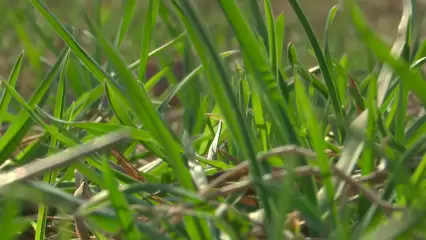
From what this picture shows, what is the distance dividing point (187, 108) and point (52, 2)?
1.65 meters

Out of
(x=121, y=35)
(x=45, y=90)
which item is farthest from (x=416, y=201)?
(x=121, y=35)

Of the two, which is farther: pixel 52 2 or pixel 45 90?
pixel 52 2

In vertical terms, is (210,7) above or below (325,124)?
below

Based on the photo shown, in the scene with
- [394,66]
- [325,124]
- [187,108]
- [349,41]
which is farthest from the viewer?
[349,41]

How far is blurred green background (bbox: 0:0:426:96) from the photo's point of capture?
5.02 feet

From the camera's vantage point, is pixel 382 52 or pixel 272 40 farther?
pixel 272 40

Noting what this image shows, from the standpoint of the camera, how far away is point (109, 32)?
1895 mm

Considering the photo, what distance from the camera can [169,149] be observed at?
1.82ft

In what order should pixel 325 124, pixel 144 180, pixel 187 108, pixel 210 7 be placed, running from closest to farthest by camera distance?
pixel 144 180
pixel 325 124
pixel 187 108
pixel 210 7

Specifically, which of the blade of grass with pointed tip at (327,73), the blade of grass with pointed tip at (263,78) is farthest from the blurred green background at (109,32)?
the blade of grass with pointed tip at (263,78)

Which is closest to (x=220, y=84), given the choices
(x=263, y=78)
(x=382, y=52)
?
(x=263, y=78)

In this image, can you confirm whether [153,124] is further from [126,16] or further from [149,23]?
[126,16]

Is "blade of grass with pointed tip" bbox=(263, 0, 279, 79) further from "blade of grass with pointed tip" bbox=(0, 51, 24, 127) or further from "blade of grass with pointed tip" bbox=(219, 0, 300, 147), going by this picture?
"blade of grass with pointed tip" bbox=(0, 51, 24, 127)

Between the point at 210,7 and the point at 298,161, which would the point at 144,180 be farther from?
the point at 210,7
